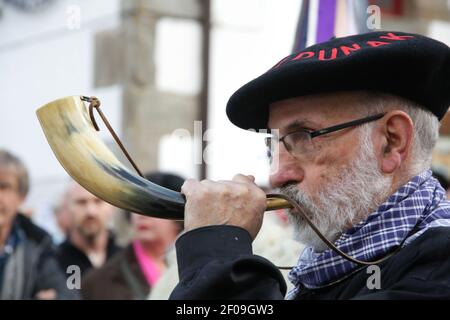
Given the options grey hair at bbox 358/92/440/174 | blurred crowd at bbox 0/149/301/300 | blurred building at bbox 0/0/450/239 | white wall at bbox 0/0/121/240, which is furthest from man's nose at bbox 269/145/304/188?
white wall at bbox 0/0/121/240

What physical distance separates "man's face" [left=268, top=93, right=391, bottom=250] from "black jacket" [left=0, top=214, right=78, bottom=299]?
2.99 meters

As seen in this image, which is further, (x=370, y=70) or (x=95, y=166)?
(x=370, y=70)

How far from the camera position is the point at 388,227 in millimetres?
2623

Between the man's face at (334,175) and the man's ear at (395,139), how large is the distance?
0.03m

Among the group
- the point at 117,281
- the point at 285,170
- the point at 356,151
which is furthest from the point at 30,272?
the point at 356,151

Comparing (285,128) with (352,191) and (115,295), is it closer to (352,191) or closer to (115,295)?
(352,191)

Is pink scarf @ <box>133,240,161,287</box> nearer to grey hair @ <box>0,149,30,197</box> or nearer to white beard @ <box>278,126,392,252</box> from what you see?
grey hair @ <box>0,149,30,197</box>

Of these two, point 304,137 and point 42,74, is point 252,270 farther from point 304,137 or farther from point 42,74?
point 42,74

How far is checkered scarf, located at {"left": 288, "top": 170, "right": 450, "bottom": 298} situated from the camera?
2.60 metres

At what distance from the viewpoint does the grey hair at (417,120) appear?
8.88ft

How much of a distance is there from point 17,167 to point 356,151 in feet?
12.0

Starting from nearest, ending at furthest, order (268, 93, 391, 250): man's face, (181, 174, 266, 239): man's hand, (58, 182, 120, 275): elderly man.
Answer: (181, 174, 266, 239): man's hand
(268, 93, 391, 250): man's face
(58, 182, 120, 275): elderly man

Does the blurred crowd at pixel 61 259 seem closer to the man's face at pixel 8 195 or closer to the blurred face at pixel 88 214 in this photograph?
the man's face at pixel 8 195

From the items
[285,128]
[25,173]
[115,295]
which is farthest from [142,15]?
[285,128]
